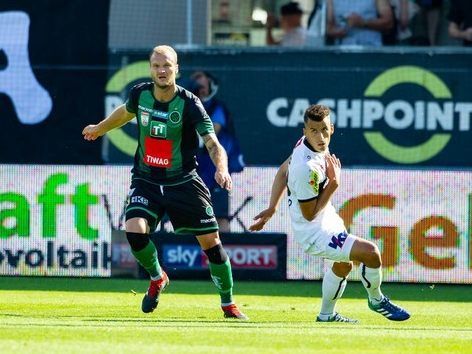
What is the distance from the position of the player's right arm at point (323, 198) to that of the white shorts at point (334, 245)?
19 centimetres

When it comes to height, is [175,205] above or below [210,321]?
above

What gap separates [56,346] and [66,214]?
7.72 metres

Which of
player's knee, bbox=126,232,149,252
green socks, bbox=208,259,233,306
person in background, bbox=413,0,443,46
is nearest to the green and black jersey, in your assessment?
player's knee, bbox=126,232,149,252

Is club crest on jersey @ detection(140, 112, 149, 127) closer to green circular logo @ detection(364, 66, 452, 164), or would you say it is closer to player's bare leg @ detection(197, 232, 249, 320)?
player's bare leg @ detection(197, 232, 249, 320)

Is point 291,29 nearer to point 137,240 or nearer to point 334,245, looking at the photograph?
point 137,240

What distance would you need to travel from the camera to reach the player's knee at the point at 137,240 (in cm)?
1138

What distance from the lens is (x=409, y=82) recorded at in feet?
56.7

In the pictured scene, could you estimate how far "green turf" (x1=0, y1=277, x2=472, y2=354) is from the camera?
8.89m

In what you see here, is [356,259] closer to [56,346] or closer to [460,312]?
[460,312]

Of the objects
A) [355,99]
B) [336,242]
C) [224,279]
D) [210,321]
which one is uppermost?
[355,99]

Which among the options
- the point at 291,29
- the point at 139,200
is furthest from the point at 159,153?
the point at 291,29

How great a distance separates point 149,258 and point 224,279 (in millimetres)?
649

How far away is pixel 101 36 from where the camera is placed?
18.0m

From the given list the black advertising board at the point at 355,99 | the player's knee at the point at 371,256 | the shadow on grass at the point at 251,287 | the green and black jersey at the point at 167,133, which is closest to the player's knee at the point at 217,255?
the green and black jersey at the point at 167,133
